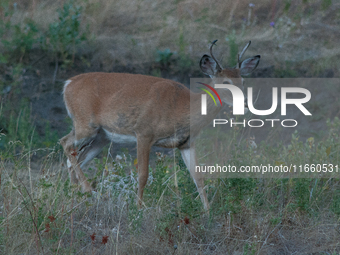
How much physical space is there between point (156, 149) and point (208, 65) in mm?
2829

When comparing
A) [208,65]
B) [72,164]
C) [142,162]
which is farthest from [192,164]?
[72,164]

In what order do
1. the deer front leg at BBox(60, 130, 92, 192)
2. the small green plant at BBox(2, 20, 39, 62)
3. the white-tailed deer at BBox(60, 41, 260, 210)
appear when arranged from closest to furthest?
the white-tailed deer at BBox(60, 41, 260, 210) < the deer front leg at BBox(60, 130, 92, 192) < the small green plant at BBox(2, 20, 39, 62)

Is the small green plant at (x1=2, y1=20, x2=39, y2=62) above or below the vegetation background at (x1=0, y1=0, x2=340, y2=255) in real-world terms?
above

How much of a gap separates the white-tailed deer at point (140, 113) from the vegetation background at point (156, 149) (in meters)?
0.27

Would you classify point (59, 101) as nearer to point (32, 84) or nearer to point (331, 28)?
point (32, 84)

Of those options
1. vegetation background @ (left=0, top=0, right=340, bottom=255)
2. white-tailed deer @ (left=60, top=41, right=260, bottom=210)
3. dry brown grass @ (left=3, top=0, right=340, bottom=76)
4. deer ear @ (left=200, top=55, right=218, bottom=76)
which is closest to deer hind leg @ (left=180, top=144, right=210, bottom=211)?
white-tailed deer @ (left=60, top=41, right=260, bottom=210)

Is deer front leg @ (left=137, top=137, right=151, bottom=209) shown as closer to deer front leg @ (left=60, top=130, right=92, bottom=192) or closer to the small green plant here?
deer front leg @ (left=60, top=130, right=92, bottom=192)

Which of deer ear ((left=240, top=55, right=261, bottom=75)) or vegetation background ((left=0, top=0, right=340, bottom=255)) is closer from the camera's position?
vegetation background ((left=0, top=0, right=340, bottom=255))

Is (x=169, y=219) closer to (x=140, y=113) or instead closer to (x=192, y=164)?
(x=192, y=164)

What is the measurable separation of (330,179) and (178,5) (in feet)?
22.3

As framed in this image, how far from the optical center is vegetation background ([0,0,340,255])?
174 inches

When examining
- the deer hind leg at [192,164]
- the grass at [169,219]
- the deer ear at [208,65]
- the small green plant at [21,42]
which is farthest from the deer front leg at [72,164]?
the small green plant at [21,42]

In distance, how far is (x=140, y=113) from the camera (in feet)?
19.2

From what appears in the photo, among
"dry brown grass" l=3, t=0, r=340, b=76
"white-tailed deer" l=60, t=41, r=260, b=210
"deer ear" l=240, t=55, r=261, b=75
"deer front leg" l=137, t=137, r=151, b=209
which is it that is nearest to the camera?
"deer front leg" l=137, t=137, r=151, b=209
